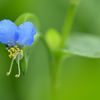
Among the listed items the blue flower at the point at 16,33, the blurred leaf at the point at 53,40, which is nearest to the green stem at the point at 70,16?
the blurred leaf at the point at 53,40

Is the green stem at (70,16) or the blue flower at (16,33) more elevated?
the green stem at (70,16)

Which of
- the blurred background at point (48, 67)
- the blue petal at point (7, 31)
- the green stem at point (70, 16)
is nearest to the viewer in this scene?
the blue petal at point (7, 31)

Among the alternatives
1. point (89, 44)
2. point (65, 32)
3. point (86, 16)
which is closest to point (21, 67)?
point (65, 32)

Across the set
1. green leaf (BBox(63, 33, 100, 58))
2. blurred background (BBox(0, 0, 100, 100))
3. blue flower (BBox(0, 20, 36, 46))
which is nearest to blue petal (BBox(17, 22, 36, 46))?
blue flower (BBox(0, 20, 36, 46))

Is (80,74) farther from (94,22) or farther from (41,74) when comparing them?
(94,22)

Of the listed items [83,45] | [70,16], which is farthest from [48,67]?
[70,16]

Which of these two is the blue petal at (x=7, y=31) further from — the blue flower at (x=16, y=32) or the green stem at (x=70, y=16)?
the green stem at (x=70, y=16)

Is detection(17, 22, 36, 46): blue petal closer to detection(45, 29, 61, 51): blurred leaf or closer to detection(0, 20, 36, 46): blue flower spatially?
detection(0, 20, 36, 46): blue flower
